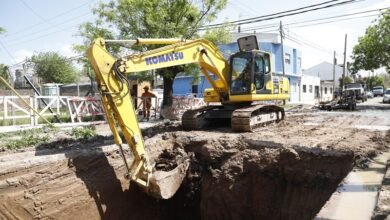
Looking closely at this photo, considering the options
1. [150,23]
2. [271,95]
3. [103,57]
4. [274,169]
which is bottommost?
[274,169]

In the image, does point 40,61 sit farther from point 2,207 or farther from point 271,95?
point 2,207

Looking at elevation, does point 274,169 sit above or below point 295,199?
above

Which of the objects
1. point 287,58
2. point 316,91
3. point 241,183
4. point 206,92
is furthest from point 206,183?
point 316,91

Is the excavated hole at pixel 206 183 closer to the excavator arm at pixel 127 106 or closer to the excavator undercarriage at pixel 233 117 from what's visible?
the excavator arm at pixel 127 106

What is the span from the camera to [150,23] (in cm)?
1577

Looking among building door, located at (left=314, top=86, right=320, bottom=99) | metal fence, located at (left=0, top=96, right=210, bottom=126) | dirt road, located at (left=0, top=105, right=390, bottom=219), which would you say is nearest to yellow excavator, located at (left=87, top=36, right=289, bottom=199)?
dirt road, located at (left=0, top=105, right=390, bottom=219)

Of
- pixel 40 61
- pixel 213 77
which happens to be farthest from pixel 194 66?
pixel 40 61

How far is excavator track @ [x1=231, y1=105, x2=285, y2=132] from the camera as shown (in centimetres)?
1003

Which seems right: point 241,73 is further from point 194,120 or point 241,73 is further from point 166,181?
point 166,181

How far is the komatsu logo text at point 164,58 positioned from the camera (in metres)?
7.52

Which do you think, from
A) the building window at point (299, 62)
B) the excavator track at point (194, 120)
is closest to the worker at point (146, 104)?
the excavator track at point (194, 120)

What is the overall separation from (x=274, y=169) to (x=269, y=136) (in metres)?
1.61

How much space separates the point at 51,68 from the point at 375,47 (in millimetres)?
34331

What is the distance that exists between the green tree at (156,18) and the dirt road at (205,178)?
7.96 metres
